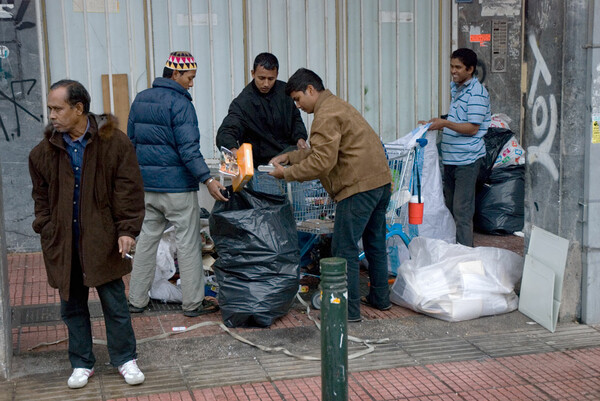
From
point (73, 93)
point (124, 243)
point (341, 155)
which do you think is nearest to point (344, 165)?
point (341, 155)

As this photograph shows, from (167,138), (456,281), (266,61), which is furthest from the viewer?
(266,61)

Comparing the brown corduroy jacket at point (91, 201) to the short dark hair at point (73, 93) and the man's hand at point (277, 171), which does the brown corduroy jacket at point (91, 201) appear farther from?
the man's hand at point (277, 171)

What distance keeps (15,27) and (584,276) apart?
5.38 m

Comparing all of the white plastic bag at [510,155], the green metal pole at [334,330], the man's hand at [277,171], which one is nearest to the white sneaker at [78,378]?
the green metal pole at [334,330]

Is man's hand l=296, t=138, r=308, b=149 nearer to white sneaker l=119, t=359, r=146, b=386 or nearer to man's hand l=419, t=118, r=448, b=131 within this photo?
man's hand l=419, t=118, r=448, b=131

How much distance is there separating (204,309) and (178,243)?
1.79 feet

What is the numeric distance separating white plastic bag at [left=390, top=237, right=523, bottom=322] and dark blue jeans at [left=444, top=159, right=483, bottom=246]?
3.84 feet

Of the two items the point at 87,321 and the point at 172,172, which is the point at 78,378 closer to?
the point at 87,321

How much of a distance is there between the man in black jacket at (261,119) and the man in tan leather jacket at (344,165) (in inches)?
29.3

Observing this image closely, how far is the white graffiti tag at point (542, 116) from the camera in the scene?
527 cm

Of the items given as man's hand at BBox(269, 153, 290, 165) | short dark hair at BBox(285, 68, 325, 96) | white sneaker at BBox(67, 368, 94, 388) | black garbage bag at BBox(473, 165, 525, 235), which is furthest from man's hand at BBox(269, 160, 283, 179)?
black garbage bag at BBox(473, 165, 525, 235)

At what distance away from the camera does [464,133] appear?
668 centimetres

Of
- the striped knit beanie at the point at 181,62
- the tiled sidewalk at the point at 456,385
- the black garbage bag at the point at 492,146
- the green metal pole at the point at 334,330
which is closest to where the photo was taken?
the green metal pole at the point at 334,330

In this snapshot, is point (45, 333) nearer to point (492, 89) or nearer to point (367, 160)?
point (367, 160)
